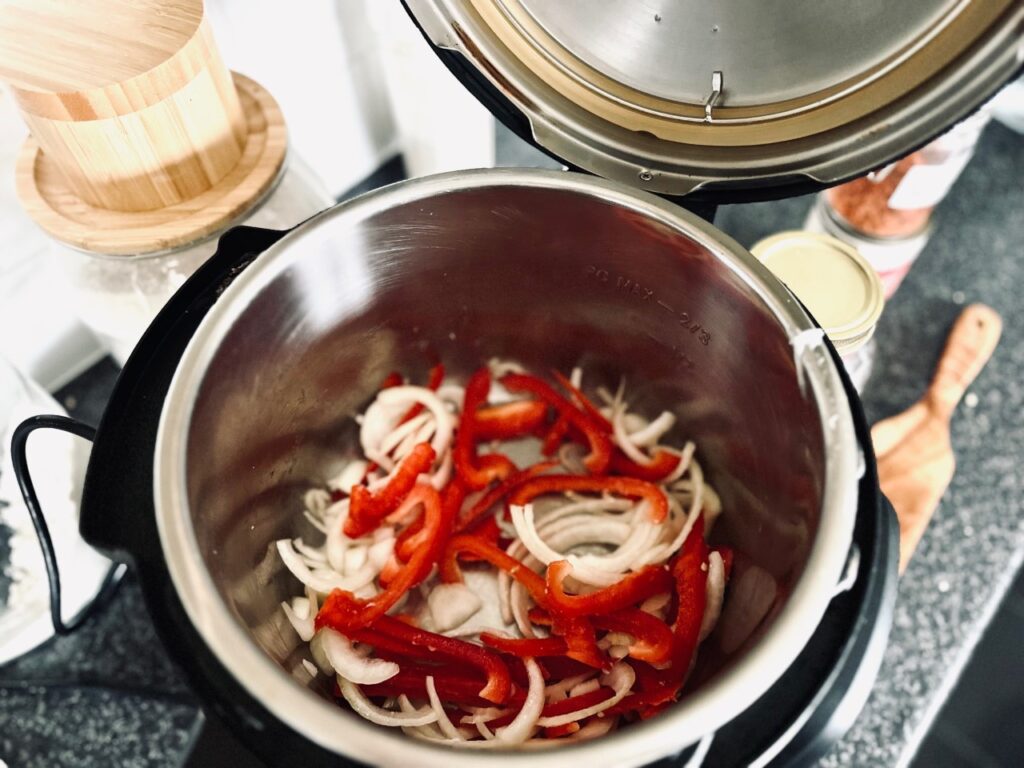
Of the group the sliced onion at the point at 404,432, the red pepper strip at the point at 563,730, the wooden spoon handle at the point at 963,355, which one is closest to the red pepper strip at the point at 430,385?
the sliced onion at the point at 404,432

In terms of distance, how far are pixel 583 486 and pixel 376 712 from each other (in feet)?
0.91

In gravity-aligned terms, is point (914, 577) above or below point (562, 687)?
below

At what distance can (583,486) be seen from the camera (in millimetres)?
749

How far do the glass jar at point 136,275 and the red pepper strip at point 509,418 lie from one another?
275mm

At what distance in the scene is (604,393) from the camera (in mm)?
811

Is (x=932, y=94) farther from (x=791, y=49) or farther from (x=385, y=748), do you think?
(x=385, y=748)

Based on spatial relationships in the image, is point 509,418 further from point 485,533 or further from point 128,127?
point 128,127

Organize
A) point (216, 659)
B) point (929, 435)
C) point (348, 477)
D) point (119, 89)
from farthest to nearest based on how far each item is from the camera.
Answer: point (929, 435) → point (348, 477) → point (119, 89) → point (216, 659)

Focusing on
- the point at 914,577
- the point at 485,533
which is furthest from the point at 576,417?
the point at 914,577

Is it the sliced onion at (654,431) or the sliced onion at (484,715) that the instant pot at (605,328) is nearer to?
the sliced onion at (654,431)

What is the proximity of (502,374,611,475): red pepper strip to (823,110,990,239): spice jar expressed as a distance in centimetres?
35

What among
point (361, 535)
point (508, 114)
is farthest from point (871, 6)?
point (361, 535)

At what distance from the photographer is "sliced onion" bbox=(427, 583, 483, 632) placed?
27.6 inches

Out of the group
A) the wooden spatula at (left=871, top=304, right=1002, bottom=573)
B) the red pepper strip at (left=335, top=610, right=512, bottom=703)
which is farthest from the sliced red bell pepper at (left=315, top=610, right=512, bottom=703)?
the wooden spatula at (left=871, top=304, right=1002, bottom=573)
